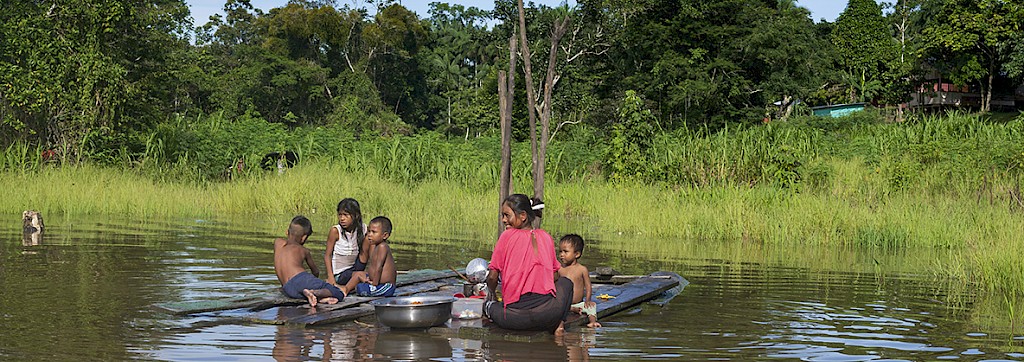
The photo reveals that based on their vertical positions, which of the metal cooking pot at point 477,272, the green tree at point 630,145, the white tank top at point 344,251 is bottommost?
the metal cooking pot at point 477,272

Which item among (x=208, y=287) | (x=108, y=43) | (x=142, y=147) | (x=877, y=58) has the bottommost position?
(x=208, y=287)

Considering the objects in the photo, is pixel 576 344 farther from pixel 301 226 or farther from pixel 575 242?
pixel 301 226

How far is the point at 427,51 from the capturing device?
59.1 meters

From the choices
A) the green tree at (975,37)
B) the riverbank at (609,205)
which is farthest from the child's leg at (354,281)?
the green tree at (975,37)

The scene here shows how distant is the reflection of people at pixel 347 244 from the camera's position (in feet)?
32.1

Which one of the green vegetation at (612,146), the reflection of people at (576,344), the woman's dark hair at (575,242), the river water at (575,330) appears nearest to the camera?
the reflection of people at (576,344)

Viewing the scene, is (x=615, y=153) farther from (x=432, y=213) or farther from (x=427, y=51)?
(x=427, y=51)

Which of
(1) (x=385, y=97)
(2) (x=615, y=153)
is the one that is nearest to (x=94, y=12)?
(2) (x=615, y=153)

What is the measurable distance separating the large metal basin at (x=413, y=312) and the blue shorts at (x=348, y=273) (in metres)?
1.83

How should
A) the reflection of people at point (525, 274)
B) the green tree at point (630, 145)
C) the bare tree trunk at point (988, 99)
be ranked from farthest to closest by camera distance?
the bare tree trunk at point (988, 99), the green tree at point (630, 145), the reflection of people at point (525, 274)

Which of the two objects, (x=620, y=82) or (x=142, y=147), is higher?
(x=620, y=82)

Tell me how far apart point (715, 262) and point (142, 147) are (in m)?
16.6

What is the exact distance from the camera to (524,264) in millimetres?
7852

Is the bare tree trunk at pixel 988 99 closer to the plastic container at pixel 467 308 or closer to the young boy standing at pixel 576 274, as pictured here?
the young boy standing at pixel 576 274
